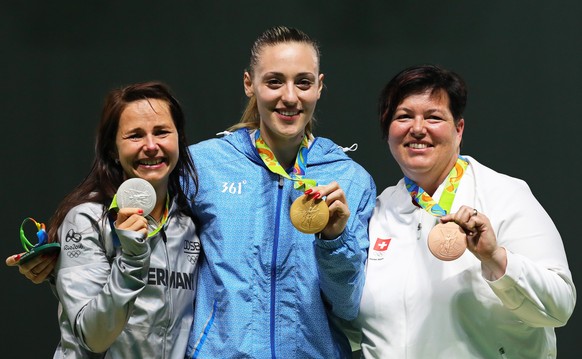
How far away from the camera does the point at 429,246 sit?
2.68 metres

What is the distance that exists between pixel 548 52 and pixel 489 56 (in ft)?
0.89

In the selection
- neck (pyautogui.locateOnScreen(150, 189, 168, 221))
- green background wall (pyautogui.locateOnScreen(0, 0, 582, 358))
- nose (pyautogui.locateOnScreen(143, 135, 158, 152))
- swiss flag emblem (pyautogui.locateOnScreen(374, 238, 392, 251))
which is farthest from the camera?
green background wall (pyautogui.locateOnScreen(0, 0, 582, 358))

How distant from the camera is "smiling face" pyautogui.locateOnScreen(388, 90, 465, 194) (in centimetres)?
295

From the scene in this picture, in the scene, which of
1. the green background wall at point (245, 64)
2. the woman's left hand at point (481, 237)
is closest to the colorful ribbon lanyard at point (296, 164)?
the woman's left hand at point (481, 237)

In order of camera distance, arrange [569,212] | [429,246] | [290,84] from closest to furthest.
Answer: [429,246] → [290,84] → [569,212]

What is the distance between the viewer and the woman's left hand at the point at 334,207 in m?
2.71

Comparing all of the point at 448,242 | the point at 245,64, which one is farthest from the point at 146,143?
the point at 245,64

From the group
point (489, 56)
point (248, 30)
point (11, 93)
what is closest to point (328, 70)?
point (248, 30)

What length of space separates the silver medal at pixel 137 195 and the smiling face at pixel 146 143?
0.11m

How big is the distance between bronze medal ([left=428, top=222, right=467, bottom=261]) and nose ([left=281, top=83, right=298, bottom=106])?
616 mm

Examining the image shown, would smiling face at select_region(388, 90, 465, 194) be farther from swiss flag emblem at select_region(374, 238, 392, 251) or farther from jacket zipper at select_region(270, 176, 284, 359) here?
jacket zipper at select_region(270, 176, 284, 359)

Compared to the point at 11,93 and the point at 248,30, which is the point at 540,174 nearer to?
the point at 248,30

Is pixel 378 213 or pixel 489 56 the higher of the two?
pixel 489 56

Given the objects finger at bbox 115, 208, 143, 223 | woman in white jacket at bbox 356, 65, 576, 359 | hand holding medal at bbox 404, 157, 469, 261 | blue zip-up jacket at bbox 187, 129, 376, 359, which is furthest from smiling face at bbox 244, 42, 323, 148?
finger at bbox 115, 208, 143, 223
